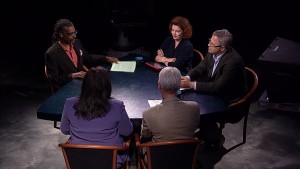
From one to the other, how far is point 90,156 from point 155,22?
5.32 m

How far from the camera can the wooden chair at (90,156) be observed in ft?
7.50

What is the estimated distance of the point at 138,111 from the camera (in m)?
2.89

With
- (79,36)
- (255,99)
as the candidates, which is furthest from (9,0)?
(255,99)

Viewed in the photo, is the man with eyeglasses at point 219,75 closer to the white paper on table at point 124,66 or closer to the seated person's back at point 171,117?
the white paper on table at point 124,66

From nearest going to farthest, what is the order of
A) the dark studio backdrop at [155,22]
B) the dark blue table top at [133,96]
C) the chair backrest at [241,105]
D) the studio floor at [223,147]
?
the dark blue table top at [133,96] → the chair backrest at [241,105] → the studio floor at [223,147] → the dark studio backdrop at [155,22]

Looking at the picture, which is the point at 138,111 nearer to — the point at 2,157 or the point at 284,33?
the point at 2,157

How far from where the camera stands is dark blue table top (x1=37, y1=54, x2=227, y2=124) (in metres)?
2.91

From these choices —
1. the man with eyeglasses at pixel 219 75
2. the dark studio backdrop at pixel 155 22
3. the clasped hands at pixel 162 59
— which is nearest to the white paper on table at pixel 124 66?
the clasped hands at pixel 162 59

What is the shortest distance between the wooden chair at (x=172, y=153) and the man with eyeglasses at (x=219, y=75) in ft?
3.11

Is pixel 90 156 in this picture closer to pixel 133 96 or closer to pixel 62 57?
pixel 133 96

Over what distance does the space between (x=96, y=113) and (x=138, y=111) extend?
0.54m

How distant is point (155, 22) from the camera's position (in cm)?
728

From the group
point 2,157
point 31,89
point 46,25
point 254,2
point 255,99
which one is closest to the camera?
point 2,157

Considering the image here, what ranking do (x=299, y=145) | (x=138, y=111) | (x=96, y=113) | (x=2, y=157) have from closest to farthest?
1. (x=96, y=113)
2. (x=138, y=111)
3. (x=2, y=157)
4. (x=299, y=145)
